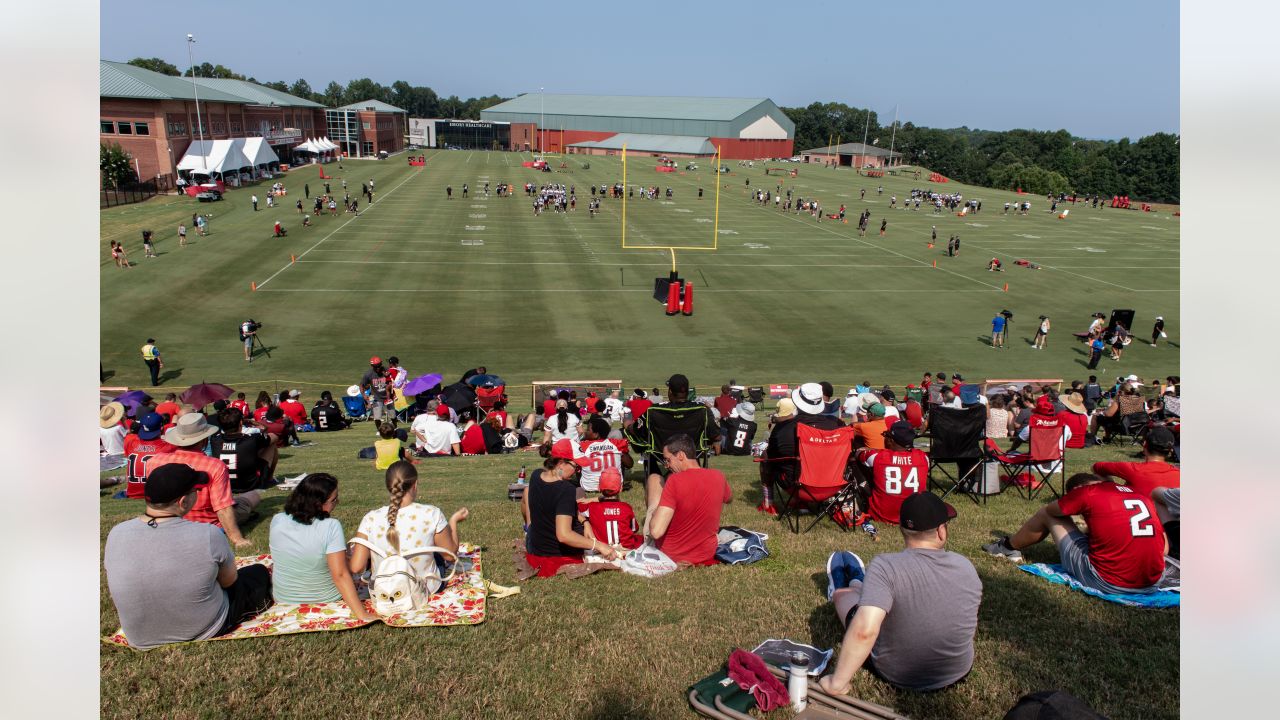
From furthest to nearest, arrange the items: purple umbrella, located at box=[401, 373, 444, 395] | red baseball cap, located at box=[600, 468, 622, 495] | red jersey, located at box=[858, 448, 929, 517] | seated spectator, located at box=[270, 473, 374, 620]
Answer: purple umbrella, located at box=[401, 373, 444, 395]
red baseball cap, located at box=[600, 468, 622, 495]
red jersey, located at box=[858, 448, 929, 517]
seated spectator, located at box=[270, 473, 374, 620]

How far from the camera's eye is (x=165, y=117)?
67.8 m

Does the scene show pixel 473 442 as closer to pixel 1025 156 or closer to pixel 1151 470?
pixel 1151 470

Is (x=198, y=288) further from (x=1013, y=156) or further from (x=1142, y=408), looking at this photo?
(x=1013, y=156)

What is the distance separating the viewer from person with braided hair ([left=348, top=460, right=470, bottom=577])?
243 inches

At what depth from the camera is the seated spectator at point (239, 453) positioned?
9.70 m

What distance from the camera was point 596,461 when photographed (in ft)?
34.6

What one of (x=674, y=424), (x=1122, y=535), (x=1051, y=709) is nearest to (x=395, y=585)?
(x=674, y=424)

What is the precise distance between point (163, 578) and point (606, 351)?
74.5ft

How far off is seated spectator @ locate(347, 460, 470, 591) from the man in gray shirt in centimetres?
307

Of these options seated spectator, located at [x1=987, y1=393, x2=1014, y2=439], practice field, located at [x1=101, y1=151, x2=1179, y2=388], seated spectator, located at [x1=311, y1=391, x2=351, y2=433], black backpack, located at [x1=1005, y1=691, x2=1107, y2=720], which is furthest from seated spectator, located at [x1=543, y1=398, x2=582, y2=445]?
black backpack, located at [x1=1005, y1=691, x2=1107, y2=720]

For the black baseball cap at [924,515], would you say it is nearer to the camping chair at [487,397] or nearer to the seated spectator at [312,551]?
the seated spectator at [312,551]

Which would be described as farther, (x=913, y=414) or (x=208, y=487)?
(x=913, y=414)

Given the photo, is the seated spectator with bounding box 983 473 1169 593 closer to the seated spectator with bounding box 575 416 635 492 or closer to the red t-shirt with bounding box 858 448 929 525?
the red t-shirt with bounding box 858 448 929 525
